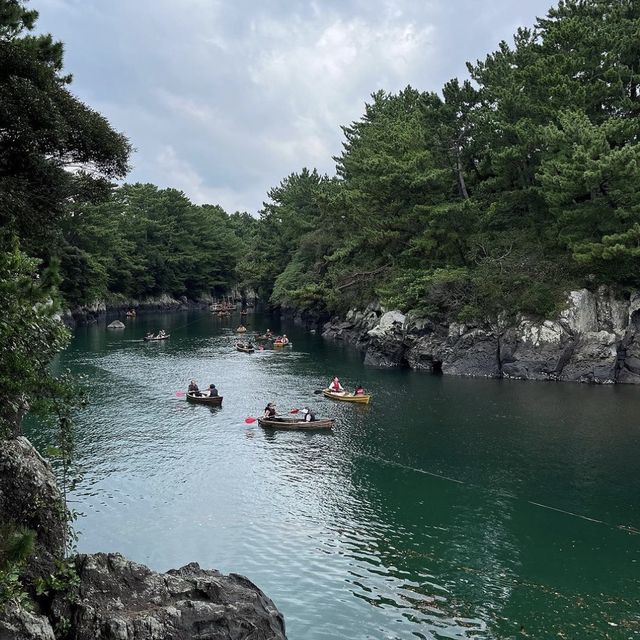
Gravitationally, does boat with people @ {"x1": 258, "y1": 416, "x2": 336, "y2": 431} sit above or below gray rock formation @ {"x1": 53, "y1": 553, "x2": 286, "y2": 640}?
above

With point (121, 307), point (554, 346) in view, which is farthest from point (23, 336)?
point (121, 307)

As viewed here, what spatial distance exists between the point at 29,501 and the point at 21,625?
11.3ft

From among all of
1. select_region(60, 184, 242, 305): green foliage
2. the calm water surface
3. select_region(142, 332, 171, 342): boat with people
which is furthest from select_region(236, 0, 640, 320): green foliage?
select_region(60, 184, 242, 305): green foliage

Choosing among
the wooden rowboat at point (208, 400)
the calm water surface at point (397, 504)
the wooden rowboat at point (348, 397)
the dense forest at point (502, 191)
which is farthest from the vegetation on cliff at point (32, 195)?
the dense forest at point (502, 191)

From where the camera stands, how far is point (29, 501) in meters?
11.9

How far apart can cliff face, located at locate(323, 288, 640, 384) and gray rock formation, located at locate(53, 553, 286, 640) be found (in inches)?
1387

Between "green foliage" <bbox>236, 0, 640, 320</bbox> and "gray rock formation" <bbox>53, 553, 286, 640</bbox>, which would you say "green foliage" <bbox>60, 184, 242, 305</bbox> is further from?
"gray rock formation" <bbox>53, 553, 286, 640</bbox>

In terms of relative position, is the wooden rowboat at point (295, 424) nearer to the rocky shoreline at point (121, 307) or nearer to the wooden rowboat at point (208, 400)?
the wooden rowboat at point (208, 400)

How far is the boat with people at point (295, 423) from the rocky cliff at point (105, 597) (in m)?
17.6

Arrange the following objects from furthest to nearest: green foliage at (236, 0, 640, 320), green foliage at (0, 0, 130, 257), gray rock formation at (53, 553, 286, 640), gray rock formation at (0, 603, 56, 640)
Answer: green foliage at (236, 0, 640, 320)
green foliage at (0, 0, 130, 257)
gray rock formation at (53, 553, 286, 640)
gray rock formation at (0, 603, 56, 640)

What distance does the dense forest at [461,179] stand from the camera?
18.3 m

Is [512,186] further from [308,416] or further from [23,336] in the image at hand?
[23,336]

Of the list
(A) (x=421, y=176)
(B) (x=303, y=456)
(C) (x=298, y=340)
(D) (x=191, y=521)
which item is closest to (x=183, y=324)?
(C) (x=298, y=340)

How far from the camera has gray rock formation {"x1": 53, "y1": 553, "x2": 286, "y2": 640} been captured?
10180 millimetres
